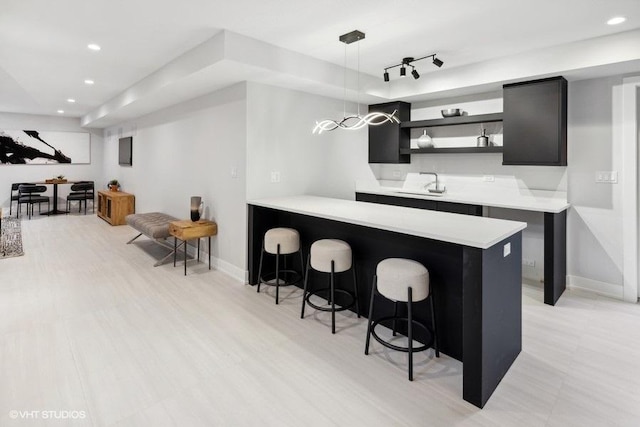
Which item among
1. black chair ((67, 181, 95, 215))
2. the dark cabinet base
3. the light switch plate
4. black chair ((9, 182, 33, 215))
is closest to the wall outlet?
the dark cabinet base

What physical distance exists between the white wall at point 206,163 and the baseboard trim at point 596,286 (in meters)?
3.60

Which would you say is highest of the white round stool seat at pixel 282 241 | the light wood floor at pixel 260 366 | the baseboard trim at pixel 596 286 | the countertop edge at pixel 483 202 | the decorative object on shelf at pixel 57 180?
the decorative object on shelf at pixel 57 180

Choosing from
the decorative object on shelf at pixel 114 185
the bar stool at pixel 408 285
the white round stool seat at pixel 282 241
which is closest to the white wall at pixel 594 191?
the bar stool at pixel 408 285

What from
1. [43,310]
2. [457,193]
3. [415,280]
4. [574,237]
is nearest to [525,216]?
[574,237]

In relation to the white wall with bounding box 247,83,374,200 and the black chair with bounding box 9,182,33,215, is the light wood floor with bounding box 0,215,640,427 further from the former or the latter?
the black chair with bounding box 9,182,33,215

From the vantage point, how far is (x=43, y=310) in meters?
3.12

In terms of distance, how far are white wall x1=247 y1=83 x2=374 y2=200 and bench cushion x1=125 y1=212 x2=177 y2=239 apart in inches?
61.9

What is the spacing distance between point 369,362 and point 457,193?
307 cm

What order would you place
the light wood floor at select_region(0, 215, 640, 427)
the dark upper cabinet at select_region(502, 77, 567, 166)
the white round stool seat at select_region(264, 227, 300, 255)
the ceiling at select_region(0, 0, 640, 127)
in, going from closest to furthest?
the light wood floor at select_region(0, 215, 640, 427), the ceiling at select_region(0, 0, 640, 127), the white round stool seat at select_region(264, 227, 300, 255), the dark upper cabinet at select_region(502, 77, 567, 166)

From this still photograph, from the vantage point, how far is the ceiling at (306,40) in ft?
8.86

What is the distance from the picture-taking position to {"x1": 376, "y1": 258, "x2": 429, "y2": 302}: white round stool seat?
2.22 meters

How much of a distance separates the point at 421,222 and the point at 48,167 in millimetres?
9925

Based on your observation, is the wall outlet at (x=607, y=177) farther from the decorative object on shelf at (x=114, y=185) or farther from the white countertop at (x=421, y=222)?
the decorative object on shelf at (x=114, y=185)

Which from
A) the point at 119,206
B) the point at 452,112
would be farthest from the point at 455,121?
the point at 119,206
